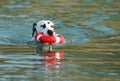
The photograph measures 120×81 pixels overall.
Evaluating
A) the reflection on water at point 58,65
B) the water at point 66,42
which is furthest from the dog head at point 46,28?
the reflection on water at point 58,65

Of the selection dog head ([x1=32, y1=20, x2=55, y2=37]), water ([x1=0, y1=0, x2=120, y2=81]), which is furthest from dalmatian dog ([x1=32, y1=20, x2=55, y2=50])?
water ([x1=0, y1=0, x2=120, y2=81])

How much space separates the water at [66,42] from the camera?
9.79 metres

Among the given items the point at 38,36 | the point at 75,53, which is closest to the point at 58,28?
the point at 38,36

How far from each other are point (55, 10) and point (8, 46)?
6086 millimetres

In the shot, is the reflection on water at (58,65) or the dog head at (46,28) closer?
the reflection on water at (58,65)

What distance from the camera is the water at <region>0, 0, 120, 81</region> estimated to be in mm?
9792

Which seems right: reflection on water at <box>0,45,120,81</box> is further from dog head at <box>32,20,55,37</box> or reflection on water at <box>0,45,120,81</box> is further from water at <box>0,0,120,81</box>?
dog head at <box>32,20,55,37</box>

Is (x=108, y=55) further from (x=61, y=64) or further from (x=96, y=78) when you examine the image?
(x=96, y=78)

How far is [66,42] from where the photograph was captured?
1376cm

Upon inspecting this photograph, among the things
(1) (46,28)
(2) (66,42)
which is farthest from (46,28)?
(2) (66,42)

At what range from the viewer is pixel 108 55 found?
11727 millimetres

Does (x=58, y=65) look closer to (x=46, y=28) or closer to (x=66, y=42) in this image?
(x=46, y=28)

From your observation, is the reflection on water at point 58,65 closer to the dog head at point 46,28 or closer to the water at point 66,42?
the water at point 66,42

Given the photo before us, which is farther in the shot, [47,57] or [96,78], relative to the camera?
[47,57]
